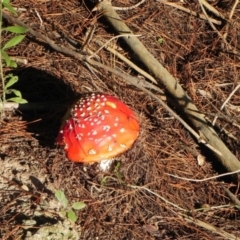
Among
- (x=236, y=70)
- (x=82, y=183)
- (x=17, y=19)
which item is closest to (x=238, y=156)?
(x=236, y=70)

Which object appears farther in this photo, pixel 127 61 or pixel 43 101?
pixel 127 61

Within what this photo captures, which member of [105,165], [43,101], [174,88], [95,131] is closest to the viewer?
[95,131]

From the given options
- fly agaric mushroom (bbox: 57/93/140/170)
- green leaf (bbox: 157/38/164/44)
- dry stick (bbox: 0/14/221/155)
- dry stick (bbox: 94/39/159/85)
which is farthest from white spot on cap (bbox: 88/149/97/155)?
green leaf (bbox: 157/38/164/44)

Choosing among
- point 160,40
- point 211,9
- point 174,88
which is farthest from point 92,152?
point 211,9

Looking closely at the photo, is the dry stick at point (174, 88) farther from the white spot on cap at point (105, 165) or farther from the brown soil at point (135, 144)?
the white spot on cap at point (105, 165)

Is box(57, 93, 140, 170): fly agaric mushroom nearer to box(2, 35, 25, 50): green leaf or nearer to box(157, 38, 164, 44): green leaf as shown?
box(2, 35, 25, 50): green leaf

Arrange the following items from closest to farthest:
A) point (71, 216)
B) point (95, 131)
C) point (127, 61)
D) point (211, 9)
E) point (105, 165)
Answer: point (71, 216) → point (95, 131) → point (105, 165) → point (127, 61) → point (211, 9)

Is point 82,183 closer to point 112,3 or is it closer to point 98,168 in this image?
point 98,168

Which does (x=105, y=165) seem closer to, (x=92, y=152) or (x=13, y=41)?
(x=92, y=152)
